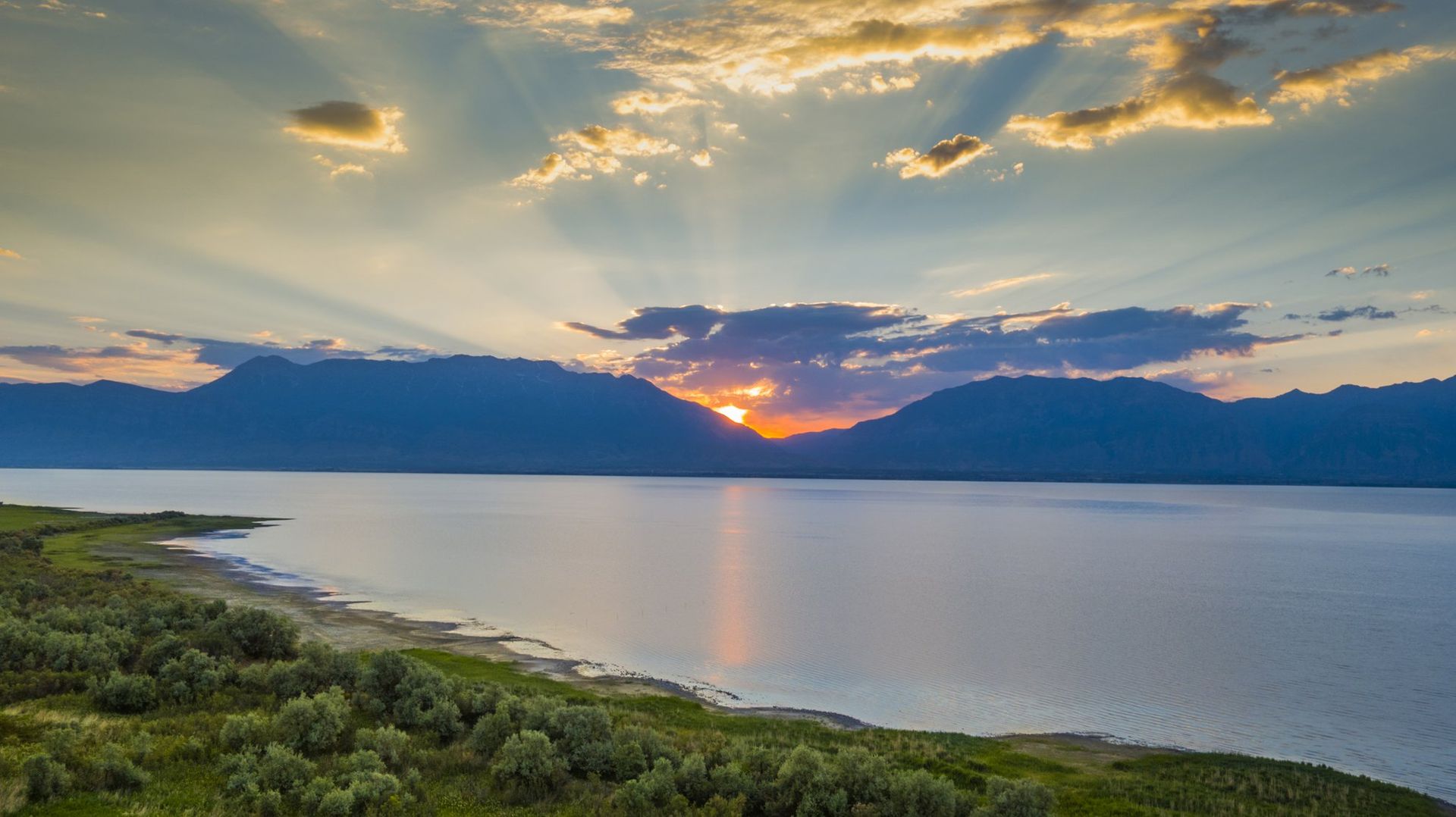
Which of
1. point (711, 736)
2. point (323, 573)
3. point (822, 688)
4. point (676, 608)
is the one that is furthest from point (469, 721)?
point (323, 573)

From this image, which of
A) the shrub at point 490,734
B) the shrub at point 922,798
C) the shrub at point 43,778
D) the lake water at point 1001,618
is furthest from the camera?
the lake water at point 1001,618

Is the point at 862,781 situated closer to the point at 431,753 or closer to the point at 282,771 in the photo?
the point at 431,753

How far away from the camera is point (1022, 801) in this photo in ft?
60.5

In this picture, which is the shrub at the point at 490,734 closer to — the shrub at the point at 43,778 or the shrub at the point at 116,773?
the shrub at the point at 116,773

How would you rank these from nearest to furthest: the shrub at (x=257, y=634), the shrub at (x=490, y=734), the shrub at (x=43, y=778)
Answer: the shrub at (x=43, y=778) < the shrub at (x=490, y=734) < the shrub at (x=257, y=634)

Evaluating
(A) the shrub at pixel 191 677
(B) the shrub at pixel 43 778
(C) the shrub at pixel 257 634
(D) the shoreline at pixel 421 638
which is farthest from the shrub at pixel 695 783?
(C) the shrub at pixel 257 634

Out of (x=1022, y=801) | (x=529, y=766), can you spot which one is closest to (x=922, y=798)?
(x=1022, y=801)

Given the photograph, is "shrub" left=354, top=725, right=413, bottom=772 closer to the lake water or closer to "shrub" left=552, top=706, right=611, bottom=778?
"shrub" left=552, top=706, right=611, bottom=778

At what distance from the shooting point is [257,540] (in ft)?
358

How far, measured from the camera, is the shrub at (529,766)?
19.0m

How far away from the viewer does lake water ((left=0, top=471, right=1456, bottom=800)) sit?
35531 millimetres

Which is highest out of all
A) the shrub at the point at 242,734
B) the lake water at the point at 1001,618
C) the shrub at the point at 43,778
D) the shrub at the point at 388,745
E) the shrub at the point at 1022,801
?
the shrub at the point at 43,778

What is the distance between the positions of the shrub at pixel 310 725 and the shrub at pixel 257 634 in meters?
12.4

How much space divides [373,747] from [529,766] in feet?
13.4
